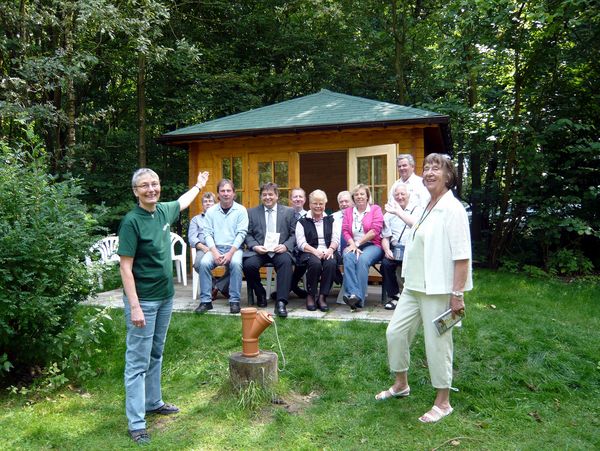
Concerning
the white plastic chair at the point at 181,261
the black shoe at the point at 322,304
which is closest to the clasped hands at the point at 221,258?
the black shoe at the point at 322,304

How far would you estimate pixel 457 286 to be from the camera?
112 inches

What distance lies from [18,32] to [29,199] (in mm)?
7488

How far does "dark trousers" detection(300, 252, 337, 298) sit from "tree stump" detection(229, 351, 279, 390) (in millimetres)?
1897

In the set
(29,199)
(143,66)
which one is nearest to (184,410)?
(29,199)

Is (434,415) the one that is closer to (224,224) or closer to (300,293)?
(300,293)

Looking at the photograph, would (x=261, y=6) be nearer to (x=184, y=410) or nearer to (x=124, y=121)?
(x=124, y=121)

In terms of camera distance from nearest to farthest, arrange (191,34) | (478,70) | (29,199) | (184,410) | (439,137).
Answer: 1. (184,410)
2. (29,199)
3. (439,137)
4. (478,70)
5. (191,34)

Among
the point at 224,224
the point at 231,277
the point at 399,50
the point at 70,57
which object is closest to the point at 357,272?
the point at 231,277

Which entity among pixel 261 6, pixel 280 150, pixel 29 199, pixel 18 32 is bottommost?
pixel 29 199

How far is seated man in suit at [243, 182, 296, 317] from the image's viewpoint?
5.21 meters

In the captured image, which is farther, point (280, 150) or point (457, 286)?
point (280, 150)

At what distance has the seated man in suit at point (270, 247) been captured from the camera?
17.1ft

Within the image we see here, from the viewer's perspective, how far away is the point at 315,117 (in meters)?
7.32

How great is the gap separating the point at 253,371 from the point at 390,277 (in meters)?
2.38
